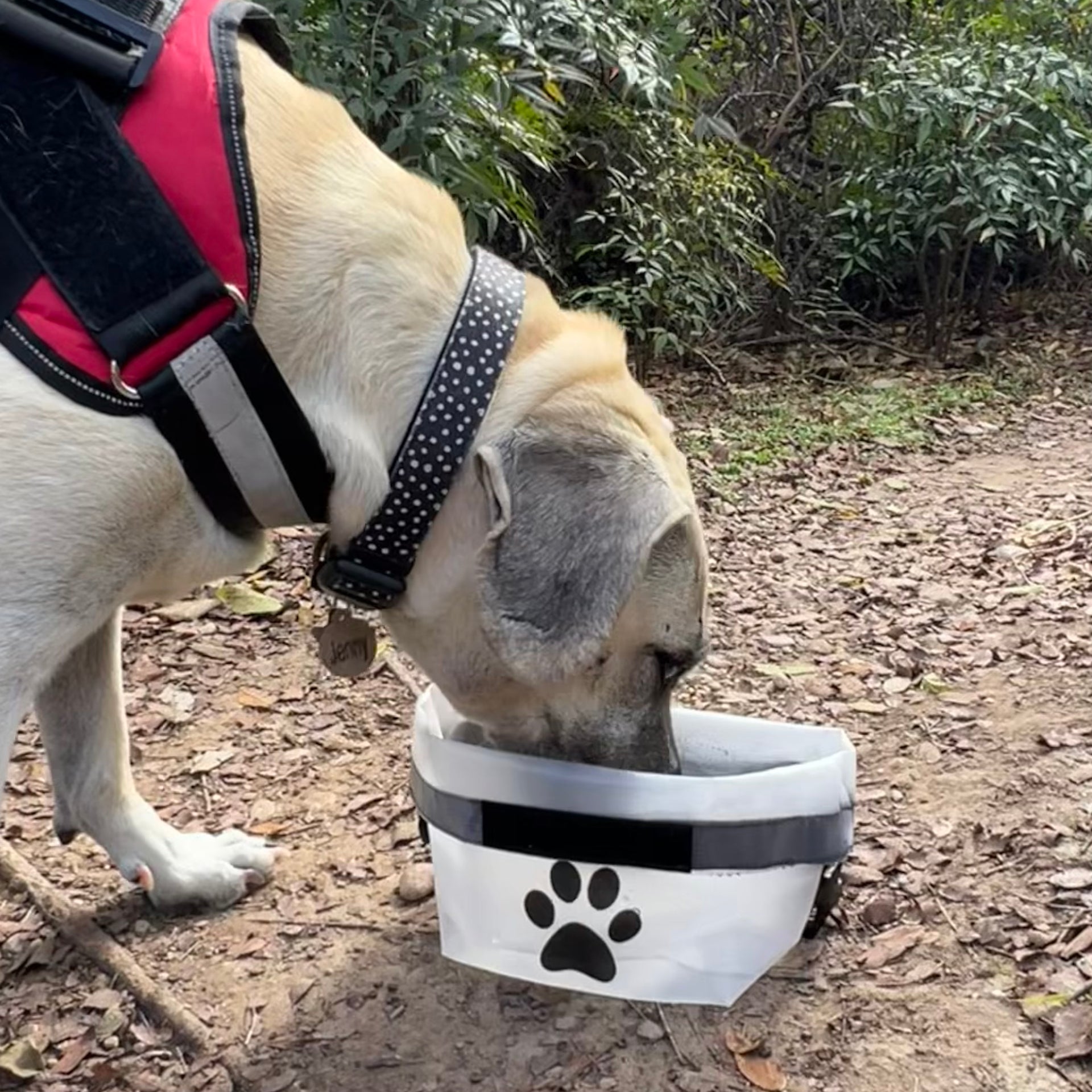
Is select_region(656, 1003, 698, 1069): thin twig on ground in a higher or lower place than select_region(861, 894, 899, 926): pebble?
lower

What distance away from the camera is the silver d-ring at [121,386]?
1757mm

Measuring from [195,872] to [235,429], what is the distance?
1096mm

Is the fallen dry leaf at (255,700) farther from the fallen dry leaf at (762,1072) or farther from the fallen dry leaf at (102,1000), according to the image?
the fallen dry leaf at (762,1072)

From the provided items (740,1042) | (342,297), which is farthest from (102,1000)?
(342,297)

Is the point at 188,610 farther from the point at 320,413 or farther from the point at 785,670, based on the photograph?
the point at 320,413

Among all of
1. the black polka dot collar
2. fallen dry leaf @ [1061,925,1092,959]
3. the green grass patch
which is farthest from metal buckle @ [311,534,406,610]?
the green grass patch

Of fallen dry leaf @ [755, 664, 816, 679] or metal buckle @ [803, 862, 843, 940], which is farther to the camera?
fallen dry leaf @ [755, 664, 816, 679]

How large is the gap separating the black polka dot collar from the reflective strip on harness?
0.47ft

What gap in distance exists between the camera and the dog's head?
195cm

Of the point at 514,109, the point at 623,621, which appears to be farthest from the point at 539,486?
the point at 514,109

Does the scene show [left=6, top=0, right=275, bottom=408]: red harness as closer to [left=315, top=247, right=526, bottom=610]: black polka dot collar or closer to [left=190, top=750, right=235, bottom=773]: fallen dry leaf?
[left=315, top=247, right=526, bottom=610]: black polka dot collar

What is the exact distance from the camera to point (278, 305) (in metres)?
1.90

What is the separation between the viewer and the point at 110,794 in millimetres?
2518

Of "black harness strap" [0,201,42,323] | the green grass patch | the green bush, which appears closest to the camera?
"black harness strap" [0,201,42,323]
